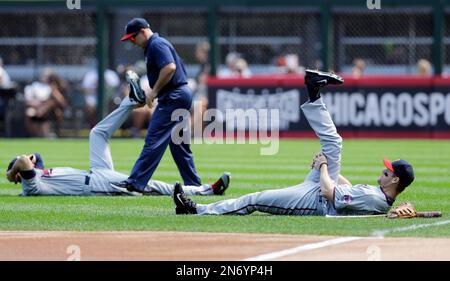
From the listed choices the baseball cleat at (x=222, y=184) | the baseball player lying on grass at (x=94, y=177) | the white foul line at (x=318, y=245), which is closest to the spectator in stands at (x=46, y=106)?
the baseball player lying on grass at (x=94, y=177)

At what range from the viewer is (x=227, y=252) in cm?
781

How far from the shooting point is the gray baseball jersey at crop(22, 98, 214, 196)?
11.6 m

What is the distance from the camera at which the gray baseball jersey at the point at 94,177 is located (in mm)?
11641

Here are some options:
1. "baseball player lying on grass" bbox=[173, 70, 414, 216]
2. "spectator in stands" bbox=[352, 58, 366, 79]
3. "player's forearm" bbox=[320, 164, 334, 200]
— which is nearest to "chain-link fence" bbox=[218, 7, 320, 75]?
"spectator in stands" bbox=[352, 58, 366, 79]

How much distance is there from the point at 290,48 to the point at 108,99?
5.26 m

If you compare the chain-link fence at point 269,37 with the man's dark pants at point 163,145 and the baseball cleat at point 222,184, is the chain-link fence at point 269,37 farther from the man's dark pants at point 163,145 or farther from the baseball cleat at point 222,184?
the baseball cleat at point 222,184

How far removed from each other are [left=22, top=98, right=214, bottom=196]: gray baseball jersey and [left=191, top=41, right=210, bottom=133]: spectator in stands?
40.0ft

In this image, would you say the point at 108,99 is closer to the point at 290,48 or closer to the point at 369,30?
the point at 290,48

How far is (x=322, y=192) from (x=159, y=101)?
303 centimetres

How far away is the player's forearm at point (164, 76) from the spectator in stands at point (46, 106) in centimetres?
1409

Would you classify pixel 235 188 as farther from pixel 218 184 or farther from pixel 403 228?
pixel 403 228

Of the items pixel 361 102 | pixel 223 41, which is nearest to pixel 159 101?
pixel 361 102

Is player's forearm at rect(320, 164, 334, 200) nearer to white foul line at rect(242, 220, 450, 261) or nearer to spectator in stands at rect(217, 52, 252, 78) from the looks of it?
white foul line at rect(242, 220, 450, 261)
